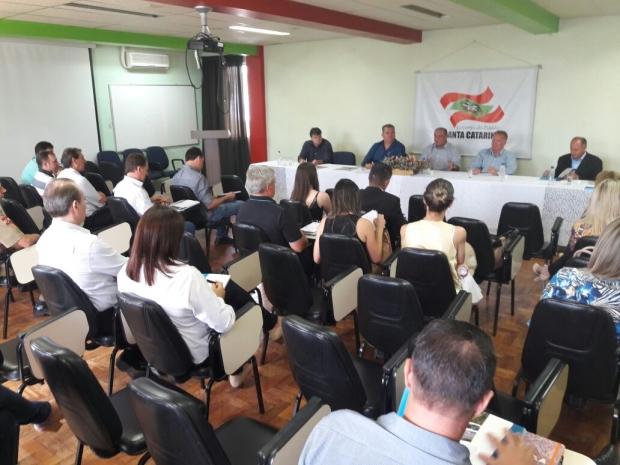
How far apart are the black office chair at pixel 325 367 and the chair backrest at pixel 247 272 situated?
1251mm

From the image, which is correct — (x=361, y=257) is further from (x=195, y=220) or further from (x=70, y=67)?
(x=70, y=67)

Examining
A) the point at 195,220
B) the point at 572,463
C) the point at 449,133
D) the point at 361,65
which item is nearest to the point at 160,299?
the point at 572,463

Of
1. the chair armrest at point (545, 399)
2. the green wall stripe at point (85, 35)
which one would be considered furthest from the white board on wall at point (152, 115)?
the chair armrest at point (545, 399)

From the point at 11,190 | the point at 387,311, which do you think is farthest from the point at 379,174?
the point at 11,190

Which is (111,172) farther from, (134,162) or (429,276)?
(429,276)

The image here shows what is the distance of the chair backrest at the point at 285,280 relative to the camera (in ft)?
9.23

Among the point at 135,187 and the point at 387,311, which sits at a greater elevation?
the point at 135,187

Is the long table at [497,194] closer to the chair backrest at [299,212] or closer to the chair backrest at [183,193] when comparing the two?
the chair backrest at [299,212]

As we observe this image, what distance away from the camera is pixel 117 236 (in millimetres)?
4078

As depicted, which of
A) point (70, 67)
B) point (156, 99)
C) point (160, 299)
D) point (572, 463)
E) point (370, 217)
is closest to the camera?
point (572, 463)

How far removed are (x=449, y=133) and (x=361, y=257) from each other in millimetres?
4547

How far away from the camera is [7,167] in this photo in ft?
22.6

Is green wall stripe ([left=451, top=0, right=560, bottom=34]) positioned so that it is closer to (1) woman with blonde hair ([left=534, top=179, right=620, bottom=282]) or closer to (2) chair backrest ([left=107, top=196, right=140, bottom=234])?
(1) woman with blonde hair ([left=534, top=179, right=620, bottom=282])

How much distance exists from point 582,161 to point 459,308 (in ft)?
Answer: 13.8
